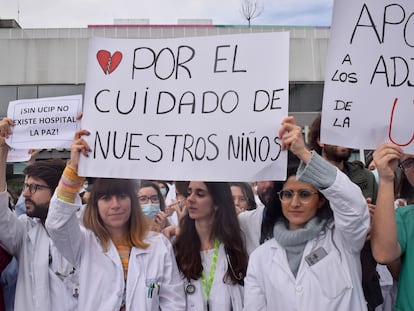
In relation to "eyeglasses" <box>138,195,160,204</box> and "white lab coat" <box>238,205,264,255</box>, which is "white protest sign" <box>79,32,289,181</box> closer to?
"white lab coat" <box>238,205,264,255</box>

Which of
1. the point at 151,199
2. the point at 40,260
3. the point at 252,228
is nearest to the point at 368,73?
the point at 252,228

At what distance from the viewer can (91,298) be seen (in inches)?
88.3

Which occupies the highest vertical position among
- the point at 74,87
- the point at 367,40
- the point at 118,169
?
the point at 74,87

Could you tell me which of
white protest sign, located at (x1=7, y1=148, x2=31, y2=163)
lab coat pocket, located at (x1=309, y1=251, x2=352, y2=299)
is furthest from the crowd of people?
white protest sign, located at (x1=7, y1=148, x2=31, y2=163)

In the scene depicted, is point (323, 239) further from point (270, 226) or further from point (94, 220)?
point (94, 220)

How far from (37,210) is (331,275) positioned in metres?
1.69

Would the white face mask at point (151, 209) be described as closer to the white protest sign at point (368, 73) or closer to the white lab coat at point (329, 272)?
the white lab coat at point (329, 272)

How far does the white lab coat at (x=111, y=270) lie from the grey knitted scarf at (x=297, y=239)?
0.63 meters

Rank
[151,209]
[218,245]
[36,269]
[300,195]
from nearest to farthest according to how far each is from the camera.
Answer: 1. [300,195]
2. [36,269]
3. [218,245]
4. [151,209]

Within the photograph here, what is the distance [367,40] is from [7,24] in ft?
65.4

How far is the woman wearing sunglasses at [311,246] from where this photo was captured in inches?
78.0

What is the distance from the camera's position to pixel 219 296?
2.43m

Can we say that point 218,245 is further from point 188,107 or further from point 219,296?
point 188,107

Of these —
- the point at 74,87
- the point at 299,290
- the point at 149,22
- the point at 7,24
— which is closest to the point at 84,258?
the point at 299,290
